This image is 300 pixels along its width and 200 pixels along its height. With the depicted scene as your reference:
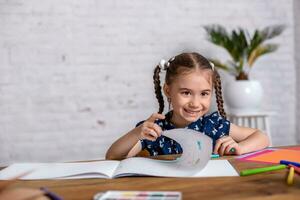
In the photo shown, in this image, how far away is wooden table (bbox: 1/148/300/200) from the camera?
25.5 inches

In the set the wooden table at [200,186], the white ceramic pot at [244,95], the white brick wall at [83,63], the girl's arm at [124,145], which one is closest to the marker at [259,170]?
the wooden table at [200,186]

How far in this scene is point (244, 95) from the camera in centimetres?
264

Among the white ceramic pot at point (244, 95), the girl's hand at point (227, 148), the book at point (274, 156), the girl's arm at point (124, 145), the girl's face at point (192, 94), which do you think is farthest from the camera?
the white ceramic pot at point (244, 95)

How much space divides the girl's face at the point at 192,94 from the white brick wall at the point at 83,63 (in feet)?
5.27

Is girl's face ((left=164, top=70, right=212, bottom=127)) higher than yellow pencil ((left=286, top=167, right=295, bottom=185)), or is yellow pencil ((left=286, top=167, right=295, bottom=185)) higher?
girl's face ((left=164, top=70, right=212, bottom=127))

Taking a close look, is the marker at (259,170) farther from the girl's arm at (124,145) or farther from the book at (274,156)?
the girl's arm at (124,145)

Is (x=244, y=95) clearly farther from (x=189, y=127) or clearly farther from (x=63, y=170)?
(x=63, y=170)

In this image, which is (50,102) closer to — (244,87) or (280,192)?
(244,87)

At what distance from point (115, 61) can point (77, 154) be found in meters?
0.71

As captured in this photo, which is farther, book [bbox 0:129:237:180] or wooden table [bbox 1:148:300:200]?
book [bbox 0:129:237:180]

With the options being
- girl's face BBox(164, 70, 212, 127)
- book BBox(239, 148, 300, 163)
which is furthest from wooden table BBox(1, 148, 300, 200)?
girl's face BBox(164, 70, 212, 127)

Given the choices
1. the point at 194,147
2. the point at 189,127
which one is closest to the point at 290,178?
the point at 194,147

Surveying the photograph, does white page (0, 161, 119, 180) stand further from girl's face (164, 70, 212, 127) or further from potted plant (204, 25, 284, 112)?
potted plant (204, 25, 284, 112)

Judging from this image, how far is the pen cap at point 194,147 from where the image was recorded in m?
0.82
